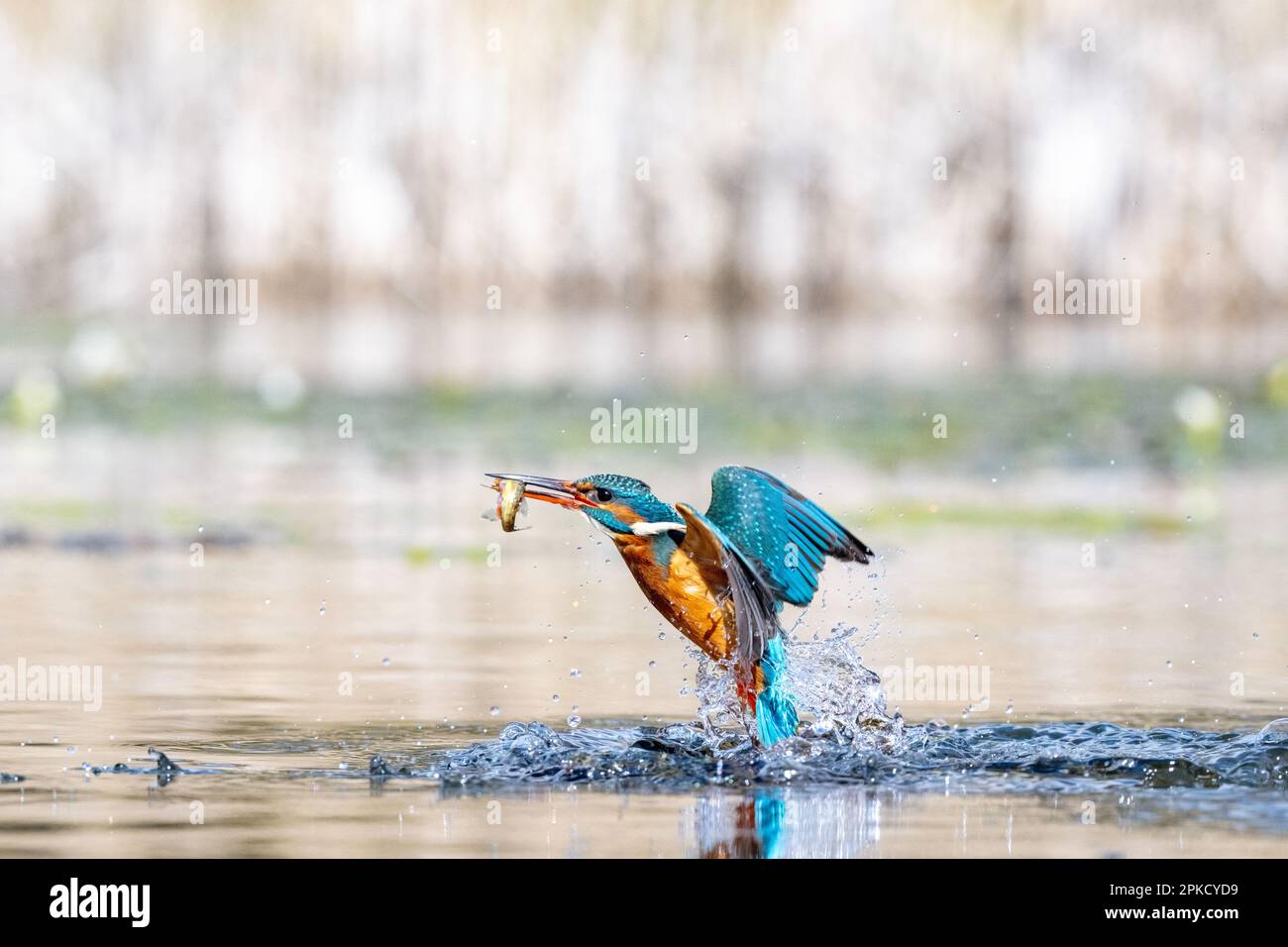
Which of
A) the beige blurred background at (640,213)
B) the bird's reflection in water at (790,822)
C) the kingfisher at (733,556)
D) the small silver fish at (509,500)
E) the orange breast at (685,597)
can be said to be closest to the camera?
the bird's reflection in water at (790,822)

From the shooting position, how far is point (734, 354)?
22422mm

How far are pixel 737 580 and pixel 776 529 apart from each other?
1.71ft

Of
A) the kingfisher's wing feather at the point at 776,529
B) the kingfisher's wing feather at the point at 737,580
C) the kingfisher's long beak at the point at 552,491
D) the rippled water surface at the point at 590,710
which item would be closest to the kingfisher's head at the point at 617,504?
the kingfisher's long beak at the point at 552,491

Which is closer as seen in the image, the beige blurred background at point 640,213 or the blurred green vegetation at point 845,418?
the blurred green vegetation at point 845,418

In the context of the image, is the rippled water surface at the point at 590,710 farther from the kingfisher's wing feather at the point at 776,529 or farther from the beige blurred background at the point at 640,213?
the beige blurred background at the point at 640,213

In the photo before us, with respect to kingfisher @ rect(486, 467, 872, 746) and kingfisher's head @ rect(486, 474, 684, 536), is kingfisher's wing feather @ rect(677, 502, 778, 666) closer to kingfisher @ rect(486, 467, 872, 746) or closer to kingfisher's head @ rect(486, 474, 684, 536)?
kingfisher @ rect(486, 467, 872, 746)

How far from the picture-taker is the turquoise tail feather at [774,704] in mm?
7383

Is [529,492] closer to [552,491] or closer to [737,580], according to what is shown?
[552,491]

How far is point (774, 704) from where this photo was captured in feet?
24.4

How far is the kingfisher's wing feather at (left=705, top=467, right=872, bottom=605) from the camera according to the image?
7582 mm

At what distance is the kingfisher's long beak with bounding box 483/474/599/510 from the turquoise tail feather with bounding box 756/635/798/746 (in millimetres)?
761

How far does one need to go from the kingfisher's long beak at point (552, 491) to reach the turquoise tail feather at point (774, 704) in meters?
0.76

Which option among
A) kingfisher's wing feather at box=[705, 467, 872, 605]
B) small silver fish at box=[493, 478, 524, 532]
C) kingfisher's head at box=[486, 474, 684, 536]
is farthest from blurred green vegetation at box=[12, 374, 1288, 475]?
small silver fish at box=[493, 478, 524, 532]

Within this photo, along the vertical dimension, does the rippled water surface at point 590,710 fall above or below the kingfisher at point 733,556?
below
